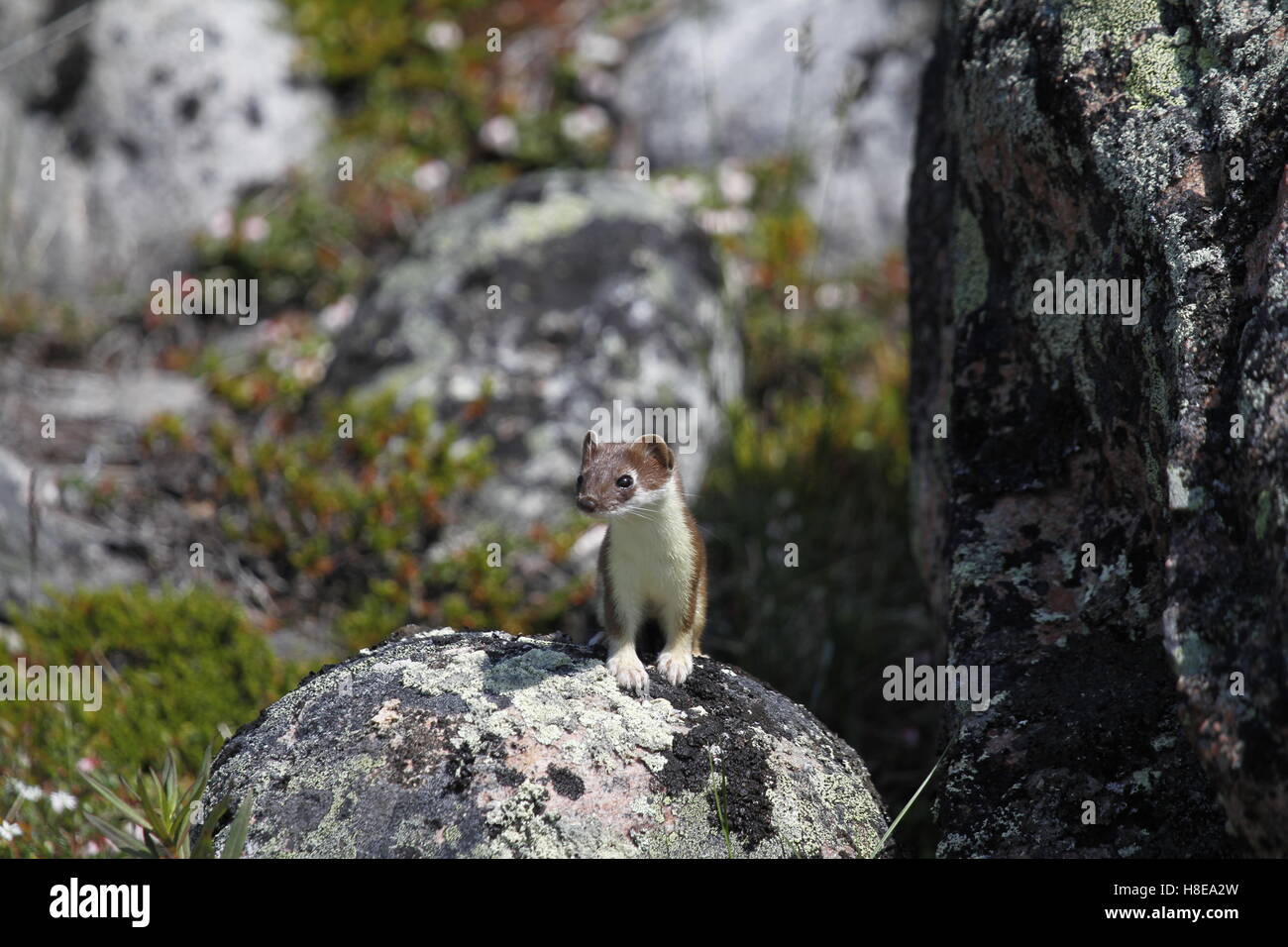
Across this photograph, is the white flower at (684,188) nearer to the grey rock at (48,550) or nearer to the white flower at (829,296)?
the white flower at (829,296)

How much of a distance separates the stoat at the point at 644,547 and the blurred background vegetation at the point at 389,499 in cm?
94

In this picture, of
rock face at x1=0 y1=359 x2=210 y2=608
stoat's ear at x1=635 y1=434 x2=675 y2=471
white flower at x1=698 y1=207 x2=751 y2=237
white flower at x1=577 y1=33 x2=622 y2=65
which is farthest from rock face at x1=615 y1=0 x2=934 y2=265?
stoat's ear at x1=635 y1=434 x2=675 y2=471

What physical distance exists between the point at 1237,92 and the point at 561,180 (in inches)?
224

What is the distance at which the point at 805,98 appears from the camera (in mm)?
11156

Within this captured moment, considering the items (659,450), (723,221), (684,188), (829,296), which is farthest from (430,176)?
(659,450)

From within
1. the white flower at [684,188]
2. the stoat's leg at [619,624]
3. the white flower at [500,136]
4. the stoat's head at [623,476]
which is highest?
the white flower at [500,136]

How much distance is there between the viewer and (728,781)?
374 centimetres

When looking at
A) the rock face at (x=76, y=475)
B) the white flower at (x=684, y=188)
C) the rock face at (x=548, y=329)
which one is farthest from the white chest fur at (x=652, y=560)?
the white flower at (x=684, y=188)

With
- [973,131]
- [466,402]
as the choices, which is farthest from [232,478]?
[973,131]

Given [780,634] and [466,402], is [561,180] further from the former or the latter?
[780,634]

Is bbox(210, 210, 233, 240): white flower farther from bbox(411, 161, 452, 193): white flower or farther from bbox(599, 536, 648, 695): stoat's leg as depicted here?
bbox(599, 536, 648, 695): stoat's leg

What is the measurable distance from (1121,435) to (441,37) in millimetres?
8983

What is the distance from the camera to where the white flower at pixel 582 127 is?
1094 centimetres
